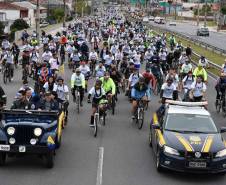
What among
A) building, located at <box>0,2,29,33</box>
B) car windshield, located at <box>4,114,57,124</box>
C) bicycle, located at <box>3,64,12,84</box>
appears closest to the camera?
car windshield, located at <box>4,114,57,124</box>

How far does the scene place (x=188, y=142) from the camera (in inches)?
492

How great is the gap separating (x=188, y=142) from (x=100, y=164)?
7.84 ft

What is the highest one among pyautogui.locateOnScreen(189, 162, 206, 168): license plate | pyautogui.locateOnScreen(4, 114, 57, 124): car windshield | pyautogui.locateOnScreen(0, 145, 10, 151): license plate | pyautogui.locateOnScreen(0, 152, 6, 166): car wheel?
pyautogui.locateOnScreen(4, 114, 57, 124): car windshield

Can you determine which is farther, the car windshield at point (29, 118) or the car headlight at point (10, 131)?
the car windshield at point (29, 118)

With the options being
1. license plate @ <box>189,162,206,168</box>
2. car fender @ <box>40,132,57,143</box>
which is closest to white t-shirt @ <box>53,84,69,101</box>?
car fender @ <box>40,132,57,143</box>

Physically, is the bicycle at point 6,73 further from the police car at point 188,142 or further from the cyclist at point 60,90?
the police car at point 188,142

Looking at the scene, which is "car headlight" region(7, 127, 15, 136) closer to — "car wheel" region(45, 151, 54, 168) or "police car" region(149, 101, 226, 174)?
"car wheel" region(45, 151, 54, 168)

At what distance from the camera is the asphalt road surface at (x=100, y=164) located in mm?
12328

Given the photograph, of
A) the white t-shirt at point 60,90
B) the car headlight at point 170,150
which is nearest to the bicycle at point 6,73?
the white t-shirt at point 60,90

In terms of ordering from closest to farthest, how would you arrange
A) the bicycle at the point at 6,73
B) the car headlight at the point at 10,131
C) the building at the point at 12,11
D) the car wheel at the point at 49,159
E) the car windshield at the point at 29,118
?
the car headlight at the point at 10,131
the car wheel at the point at 49,159
the car windshield at the point at 29,118
the bicycle at the point at 6,73
the building at the point at 12,11

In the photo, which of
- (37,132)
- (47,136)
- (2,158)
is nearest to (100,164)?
(47,136)

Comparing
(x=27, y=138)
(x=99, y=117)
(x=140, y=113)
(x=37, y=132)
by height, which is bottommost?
(x=99, y=117)

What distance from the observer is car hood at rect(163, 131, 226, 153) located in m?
12.3

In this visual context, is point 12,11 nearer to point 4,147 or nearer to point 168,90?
point 168,90
